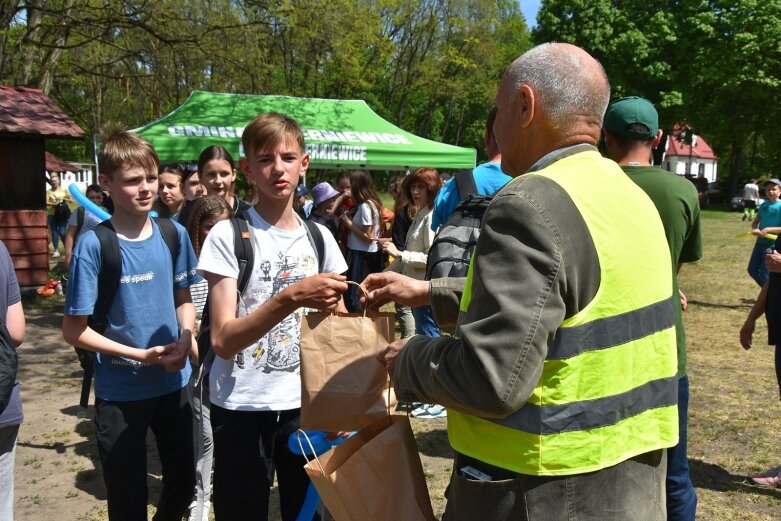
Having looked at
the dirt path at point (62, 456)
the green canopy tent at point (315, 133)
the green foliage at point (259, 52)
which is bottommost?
the dirt path at point (62, 456)

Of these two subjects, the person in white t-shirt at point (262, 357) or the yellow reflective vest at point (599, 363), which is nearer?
the yellow reflective vest at point (599, 363)

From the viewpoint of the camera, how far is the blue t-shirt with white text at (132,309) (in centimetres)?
273

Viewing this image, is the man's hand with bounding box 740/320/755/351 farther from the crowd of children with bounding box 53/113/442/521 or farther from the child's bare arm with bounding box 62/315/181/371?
the child's bare arm with bounding box 62/315/181/371

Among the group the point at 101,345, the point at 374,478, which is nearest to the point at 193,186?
the point at 101,345

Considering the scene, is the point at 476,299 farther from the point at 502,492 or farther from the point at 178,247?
the point at 178,247

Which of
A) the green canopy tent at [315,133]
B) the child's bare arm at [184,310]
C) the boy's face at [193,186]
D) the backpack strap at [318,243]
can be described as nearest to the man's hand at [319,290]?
the backpack strap at [318,243]

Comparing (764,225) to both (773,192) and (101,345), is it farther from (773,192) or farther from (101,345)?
(101,345)

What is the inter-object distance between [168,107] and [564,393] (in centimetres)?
2713

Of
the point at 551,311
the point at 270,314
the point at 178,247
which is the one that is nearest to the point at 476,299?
the point at 551,311

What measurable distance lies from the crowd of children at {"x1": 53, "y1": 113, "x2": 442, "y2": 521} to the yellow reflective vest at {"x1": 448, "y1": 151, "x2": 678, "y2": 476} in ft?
2.58

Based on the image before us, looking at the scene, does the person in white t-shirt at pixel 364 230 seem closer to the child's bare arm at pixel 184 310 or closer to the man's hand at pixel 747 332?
the man's hand at pixel 747 332

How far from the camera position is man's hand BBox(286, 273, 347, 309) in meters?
2.09

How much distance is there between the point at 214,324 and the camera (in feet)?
7.64

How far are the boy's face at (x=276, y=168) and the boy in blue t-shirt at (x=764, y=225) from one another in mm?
8267
